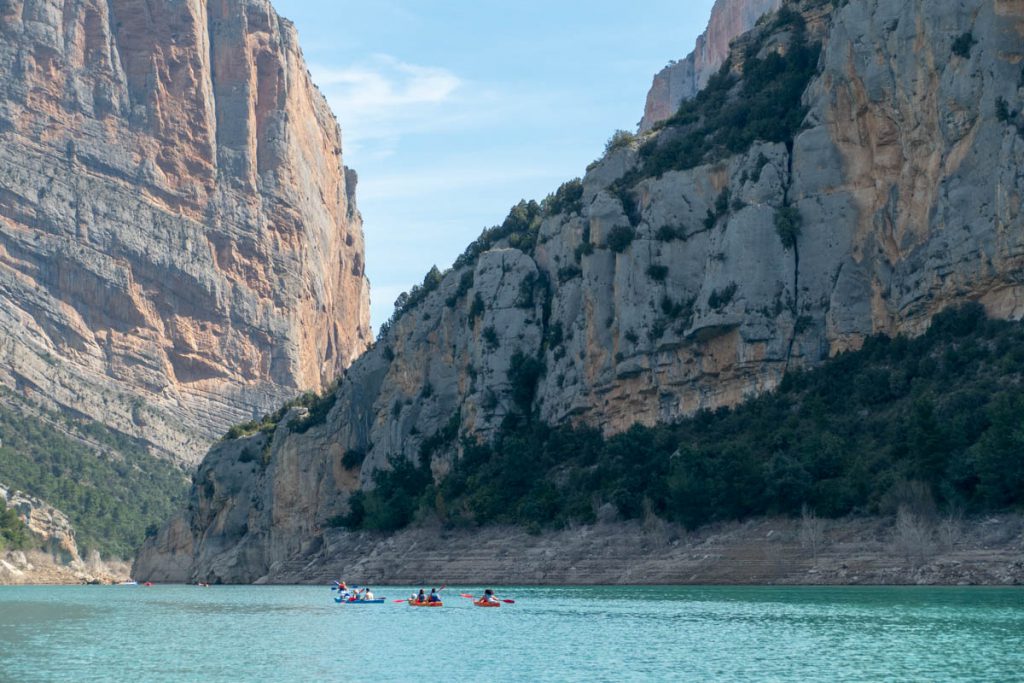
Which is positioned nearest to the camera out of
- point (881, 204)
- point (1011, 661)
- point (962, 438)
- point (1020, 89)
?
point (1011, 661)

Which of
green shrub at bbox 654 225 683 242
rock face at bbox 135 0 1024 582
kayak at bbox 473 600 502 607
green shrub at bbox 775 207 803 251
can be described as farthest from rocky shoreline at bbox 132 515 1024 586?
green shrub at bbox 654 225 683 242

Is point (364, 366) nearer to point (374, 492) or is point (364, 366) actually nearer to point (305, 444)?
point (305, 444)

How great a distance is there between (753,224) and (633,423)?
1495cm

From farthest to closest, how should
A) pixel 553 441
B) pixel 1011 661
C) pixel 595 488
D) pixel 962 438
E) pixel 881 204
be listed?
pixel 553 441
pixel 595 488
pixel 881 204
pixel 962 438
pixel 1011 661

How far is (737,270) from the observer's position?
91.2 m

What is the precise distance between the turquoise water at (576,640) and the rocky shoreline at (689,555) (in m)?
1.99

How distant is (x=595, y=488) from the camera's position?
92688 millimetres

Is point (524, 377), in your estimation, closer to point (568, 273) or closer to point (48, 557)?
point (568, 273)

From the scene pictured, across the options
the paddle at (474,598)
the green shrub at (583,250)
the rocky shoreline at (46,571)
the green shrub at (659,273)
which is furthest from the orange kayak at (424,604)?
the rocky shoreline at (46,571)

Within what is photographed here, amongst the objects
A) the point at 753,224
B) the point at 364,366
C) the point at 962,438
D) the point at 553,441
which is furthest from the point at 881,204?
the point at 364,366

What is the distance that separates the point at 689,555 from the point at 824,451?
9017mm

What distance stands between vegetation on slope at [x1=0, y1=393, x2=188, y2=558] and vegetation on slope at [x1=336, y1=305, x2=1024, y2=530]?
267 feet

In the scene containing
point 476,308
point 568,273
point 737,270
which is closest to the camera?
point 737,270

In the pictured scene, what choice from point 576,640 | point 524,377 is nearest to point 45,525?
point 524,377
